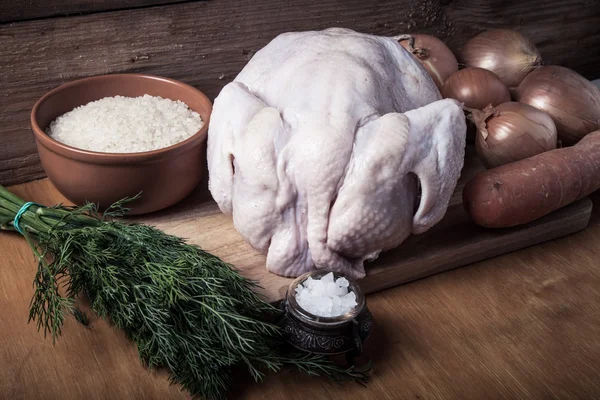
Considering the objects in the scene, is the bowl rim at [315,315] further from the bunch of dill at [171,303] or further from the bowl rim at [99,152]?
the bowl rim at [99,152]

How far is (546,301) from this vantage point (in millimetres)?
1669

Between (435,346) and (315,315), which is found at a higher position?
(315,315)

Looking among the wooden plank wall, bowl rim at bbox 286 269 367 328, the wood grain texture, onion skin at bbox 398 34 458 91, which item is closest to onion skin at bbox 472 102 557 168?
onion skin at bbox 398 34 458 91

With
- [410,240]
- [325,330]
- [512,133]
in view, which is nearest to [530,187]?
[512,133]

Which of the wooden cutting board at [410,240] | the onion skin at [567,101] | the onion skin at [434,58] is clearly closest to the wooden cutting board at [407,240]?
the wooden cutting board at [410,240]

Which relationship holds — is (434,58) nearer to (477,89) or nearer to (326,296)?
(477,89)

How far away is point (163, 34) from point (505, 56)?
1.10 meters

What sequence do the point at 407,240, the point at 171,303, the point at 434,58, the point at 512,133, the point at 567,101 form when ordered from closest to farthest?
1. the point at 171,303
2. the point at 407,240
3. the point at 512,133
4. the point at 567,101
5. the point at 434,58

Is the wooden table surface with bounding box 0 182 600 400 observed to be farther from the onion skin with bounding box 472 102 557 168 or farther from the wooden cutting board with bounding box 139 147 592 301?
the onion skin with bounding box 472 102 557 168

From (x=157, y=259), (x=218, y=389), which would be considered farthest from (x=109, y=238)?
(x=218, y=389)

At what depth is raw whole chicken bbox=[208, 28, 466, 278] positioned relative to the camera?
1.44 m

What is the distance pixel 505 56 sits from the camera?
2236 millimetres

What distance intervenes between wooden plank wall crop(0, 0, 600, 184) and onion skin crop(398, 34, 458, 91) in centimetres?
16

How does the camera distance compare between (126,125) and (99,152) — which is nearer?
(99,152)
